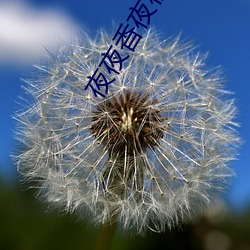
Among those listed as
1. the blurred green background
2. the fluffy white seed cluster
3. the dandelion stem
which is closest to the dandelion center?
the fluffy white seed cluster

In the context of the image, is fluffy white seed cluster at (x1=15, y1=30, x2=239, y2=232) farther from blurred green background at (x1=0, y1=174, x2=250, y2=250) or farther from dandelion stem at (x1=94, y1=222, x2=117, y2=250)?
blurred green background at (x1=0, y1=174, x2=250, y2=250)

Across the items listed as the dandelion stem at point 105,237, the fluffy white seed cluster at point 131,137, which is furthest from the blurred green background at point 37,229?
the dandelion stem at point 105,237

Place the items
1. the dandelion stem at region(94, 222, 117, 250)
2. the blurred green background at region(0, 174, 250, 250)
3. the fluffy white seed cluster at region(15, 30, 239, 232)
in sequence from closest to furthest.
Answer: the dandelion stem at region(94, 222, 117, 250) → the fluffy white seed cluster at region(15, 30, 239, 232) → the blurred green background at region(0, 174, 250, 250)

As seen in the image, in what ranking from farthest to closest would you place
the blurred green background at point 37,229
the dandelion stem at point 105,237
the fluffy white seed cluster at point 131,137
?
the blurred green background at point 37,229 < the fluffy white seed cluster at point 131,137 < the dandelion stem at point 105,237

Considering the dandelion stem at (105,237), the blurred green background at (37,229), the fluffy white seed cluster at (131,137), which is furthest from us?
the blurred green background at (37,229)

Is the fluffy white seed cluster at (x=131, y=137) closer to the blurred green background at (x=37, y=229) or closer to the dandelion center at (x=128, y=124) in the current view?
the dandelion center at (x=128, y=124)

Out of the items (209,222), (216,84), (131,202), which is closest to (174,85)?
(216,84)

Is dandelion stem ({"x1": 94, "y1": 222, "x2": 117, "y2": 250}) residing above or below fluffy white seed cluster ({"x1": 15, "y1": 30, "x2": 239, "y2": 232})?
below

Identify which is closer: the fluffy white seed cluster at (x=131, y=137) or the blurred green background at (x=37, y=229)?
the fluffy white seed cluster at (x=131, y=137)
